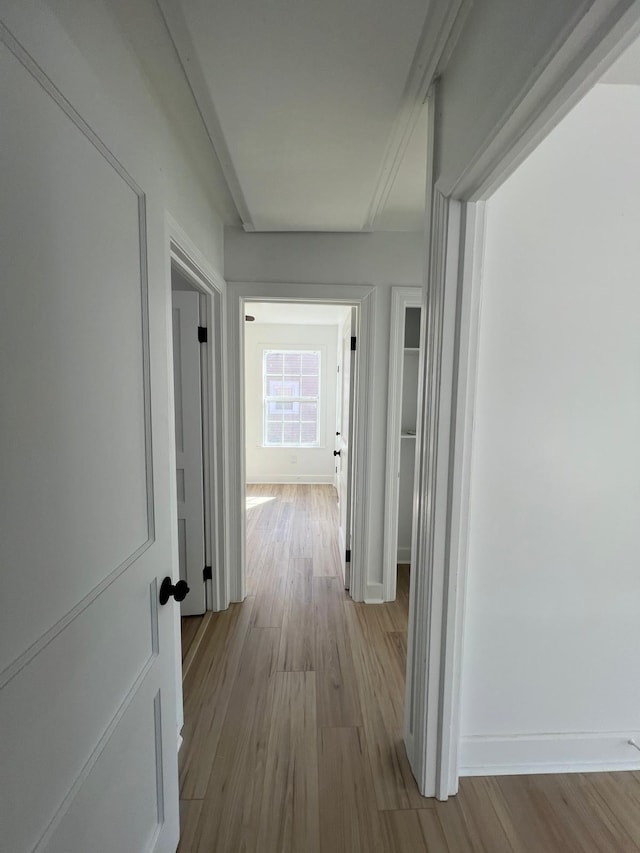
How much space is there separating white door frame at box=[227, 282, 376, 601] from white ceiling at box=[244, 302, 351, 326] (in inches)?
77.2

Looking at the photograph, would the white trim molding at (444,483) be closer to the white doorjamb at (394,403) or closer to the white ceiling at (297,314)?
the white doorjamb at (394,403)

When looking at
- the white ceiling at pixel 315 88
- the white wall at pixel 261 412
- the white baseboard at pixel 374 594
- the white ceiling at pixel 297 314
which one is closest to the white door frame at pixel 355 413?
the white baseboard at pixel 374 594

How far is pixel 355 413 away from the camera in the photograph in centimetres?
242

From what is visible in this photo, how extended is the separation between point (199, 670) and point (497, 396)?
1899 millimetres

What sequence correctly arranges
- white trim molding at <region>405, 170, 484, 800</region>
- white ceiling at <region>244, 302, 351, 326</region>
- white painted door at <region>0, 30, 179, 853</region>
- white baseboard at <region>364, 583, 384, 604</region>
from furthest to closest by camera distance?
white ceiling at <region>244, 302, 351, 326</region>
white baseboard at <region>364, 583, 384, 604</region>
white trim molding at <region>405, 170, 484, 800</region>
white painted door at <region>0, 30, 179, 853</region>

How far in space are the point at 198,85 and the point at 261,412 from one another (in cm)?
458

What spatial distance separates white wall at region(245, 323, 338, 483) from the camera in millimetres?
5477

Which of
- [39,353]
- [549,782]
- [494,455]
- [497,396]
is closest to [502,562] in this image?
[494,455]

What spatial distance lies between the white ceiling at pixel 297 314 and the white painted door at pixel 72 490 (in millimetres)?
3553

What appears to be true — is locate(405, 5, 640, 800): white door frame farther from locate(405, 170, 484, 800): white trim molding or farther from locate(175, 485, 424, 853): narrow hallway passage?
locate(175, 485, 424, 853): narrow hallway passage

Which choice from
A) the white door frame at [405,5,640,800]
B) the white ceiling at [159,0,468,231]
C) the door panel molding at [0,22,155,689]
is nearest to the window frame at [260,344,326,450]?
the white ceiling at [159,0,468,231]

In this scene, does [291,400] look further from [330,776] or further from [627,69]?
[627,69]

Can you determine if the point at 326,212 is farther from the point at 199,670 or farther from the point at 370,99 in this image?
the point at 199,670

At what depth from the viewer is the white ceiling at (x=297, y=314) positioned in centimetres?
441
